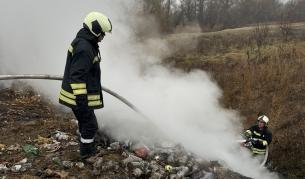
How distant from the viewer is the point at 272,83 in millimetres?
11312

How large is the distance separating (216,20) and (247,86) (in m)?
21.7

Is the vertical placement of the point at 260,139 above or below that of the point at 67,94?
below

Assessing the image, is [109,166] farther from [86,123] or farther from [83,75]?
[83,75]

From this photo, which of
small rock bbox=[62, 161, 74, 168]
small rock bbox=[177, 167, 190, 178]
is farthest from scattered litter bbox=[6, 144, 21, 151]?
small rock bbox=[177, 167, 190, 178]

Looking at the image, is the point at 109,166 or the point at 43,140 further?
the point at 43,140

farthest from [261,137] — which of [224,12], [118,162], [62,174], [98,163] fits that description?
[224,12]

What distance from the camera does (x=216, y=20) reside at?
32.4 meters

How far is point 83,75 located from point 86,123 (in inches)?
26.9

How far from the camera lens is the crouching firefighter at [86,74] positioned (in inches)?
194

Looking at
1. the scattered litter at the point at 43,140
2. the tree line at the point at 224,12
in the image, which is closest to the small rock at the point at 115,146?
the scattered litter at the point at 43,140

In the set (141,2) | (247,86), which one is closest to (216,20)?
(141,2)

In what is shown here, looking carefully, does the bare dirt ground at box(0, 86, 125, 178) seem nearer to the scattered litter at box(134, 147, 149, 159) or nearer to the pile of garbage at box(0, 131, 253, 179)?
the pile of garbage at box(0, 131, 253, 179)

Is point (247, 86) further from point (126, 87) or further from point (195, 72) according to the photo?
point (126, 87)

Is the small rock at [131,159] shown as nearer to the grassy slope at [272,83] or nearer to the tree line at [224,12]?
the grassy slope at [272,83]
